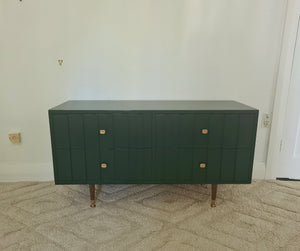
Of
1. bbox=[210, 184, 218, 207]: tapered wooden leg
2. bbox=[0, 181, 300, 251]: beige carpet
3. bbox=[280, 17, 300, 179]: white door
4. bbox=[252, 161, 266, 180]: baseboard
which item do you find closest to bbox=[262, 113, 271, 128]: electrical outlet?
bbox=[280, 17, 300, 179]: white door

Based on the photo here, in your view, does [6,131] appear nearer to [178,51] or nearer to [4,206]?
[4,206]

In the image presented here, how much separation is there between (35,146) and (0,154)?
0.32 metres

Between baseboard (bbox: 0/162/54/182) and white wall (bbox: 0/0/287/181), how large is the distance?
125mm

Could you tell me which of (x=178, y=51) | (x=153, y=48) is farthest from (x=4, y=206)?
(x=178, y=51)

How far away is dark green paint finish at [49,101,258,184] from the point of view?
1.60 m

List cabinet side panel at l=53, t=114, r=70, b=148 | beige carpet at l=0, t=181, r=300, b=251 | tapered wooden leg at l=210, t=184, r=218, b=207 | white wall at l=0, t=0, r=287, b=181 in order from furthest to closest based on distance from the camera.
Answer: white wall at l=0, t=0, r=287, b=181
tapered wooden leg at l=210, t=184, r=218, b=207
cabinet side panel at l=53, t=114, r=70, b=148
beige carpet at l=0, t=181, r=300, b=251

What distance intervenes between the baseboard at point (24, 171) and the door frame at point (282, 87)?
6.49 feet

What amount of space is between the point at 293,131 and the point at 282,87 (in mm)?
417

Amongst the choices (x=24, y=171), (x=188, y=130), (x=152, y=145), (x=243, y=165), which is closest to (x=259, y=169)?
(x=243, y=165)

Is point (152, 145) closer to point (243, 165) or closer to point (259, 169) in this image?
point (243, 165)

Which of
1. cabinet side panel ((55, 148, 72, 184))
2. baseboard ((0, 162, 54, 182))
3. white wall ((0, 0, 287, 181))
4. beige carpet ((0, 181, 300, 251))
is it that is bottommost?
beige carpet ((0, 181, 300, 251))

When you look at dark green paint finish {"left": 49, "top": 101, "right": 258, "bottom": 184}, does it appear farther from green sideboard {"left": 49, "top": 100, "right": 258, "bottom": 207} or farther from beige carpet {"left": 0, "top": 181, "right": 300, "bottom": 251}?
beige carpet {"left": 0, "top": 181, "right": 300, "bottom": 251}

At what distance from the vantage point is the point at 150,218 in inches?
65.2

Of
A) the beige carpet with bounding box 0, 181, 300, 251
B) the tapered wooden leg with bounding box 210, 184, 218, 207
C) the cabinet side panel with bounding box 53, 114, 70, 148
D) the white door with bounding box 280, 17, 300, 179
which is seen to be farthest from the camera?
the white door with bounding box 280, 17, 300, 179
